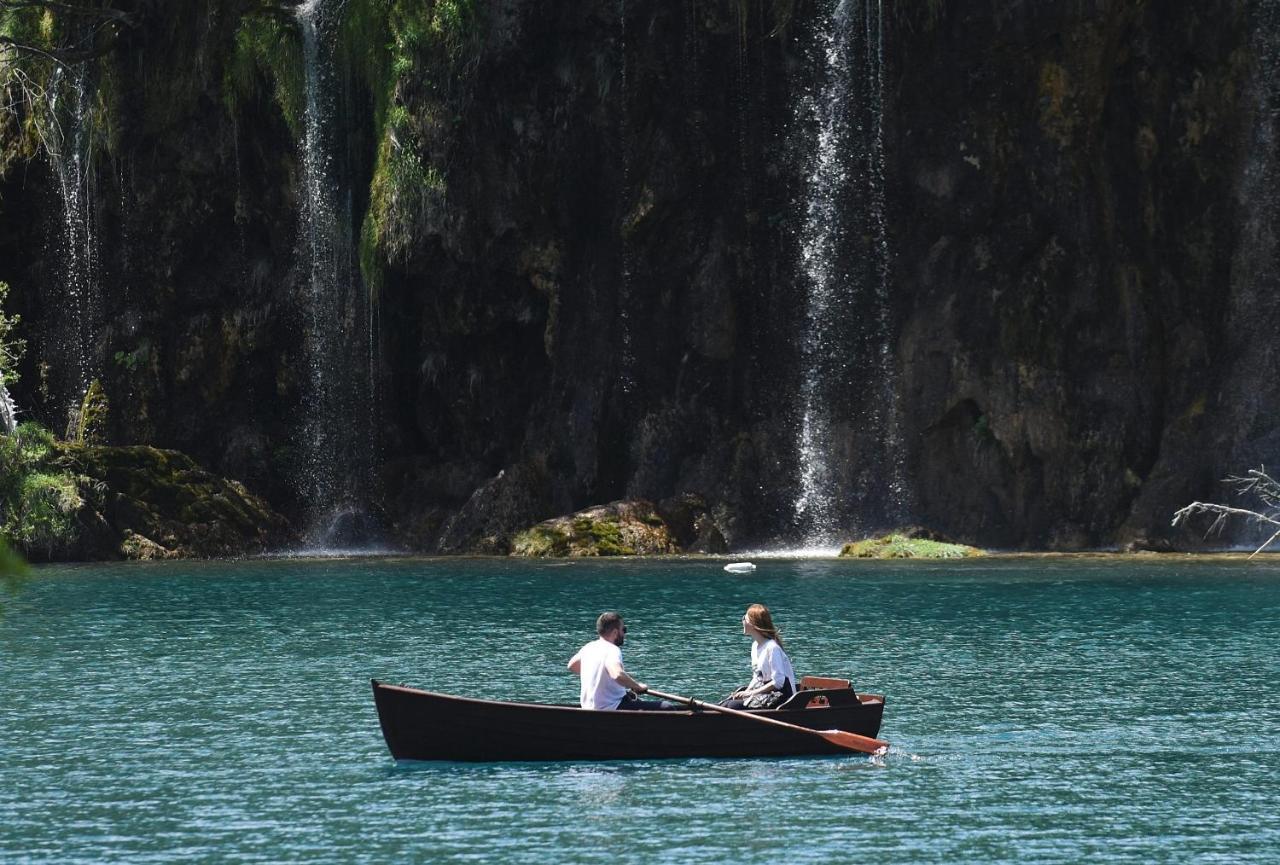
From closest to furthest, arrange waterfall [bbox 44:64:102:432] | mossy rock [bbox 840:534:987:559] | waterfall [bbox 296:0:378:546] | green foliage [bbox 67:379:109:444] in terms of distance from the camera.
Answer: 1. mossy rock [bbox 840:534:987:559]
2. waterfall [bbox 296:0:378:546]
3. waterfall [bbox 44:64:102:432]
4. green foliage [bbox 67:379:109:444]

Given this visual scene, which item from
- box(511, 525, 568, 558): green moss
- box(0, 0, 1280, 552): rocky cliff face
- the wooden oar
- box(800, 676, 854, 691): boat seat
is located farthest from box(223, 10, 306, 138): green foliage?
the wooden oar

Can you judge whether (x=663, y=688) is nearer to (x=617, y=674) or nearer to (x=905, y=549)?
(x=617, y=674)

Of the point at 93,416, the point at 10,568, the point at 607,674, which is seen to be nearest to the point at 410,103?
the point at 93,416

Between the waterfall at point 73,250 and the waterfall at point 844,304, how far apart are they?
24626 millimetres

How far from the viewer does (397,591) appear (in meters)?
46.4

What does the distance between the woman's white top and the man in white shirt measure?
1.34m

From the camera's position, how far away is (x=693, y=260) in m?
63.4

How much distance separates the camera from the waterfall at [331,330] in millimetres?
63594

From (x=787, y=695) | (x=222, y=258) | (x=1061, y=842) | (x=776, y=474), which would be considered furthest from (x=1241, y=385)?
(x=1061, y=842)

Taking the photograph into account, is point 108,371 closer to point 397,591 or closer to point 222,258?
point 222,258

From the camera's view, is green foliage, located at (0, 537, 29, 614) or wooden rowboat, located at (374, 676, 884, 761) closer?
green foliage, located at (0, 537, 29, 614)

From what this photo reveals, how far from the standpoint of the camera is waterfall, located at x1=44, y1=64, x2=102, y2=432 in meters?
63.8

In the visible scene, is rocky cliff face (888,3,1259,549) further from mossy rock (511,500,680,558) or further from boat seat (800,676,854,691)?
boat seat (800,676,854,691)

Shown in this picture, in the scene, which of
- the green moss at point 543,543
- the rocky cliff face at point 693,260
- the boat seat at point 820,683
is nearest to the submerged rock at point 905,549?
the rocky cliff face at point 693,260
